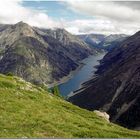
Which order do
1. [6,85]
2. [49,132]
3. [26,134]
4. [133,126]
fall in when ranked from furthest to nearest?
[133,126] < [6,85] < [49,132] < [26,134]

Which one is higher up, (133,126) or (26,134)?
(26,134)

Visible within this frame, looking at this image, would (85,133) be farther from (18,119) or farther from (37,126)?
(18,119)

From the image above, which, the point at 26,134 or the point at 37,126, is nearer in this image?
the point at 26,134

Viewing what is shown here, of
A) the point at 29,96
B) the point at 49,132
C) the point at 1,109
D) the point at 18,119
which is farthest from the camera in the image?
the point at 29,96

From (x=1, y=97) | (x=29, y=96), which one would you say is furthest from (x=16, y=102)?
(x=29, y=96)

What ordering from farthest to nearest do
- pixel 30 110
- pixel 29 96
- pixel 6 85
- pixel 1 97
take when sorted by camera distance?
pixel 6 85
pixel 29 96
pixel 1 97
pixel 30 110

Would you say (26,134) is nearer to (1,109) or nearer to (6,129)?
(6,129)

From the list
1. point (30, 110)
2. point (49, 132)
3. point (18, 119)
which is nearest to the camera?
point (49, 132)

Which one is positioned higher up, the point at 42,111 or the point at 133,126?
the point at 42,111

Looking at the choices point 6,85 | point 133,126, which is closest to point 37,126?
point 6,85
